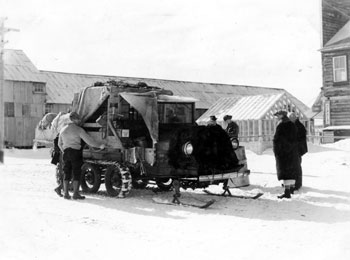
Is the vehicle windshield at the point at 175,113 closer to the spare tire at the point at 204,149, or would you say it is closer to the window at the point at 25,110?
the spare tire at the point at 204,149

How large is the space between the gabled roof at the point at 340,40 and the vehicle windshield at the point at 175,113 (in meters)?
18.8

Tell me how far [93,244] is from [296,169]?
6.10 m

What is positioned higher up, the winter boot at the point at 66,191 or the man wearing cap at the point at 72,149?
the man wearing cap at the point at 72,149

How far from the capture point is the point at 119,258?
17.6 feet

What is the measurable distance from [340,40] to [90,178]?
21.3 metres

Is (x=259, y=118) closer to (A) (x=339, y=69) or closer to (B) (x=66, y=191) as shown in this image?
(A) (x=339, y=69)

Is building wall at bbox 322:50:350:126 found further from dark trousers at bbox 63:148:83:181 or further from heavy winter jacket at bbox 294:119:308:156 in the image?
dark trousers at bbox 63:148:83:181

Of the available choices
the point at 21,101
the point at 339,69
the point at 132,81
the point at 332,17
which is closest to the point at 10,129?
the point at 21,101

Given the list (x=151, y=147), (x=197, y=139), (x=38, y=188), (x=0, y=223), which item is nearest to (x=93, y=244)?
(x=0, y=223)

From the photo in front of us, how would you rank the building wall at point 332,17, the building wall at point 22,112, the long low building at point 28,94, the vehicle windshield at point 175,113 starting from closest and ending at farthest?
the vehicle windshield at point 175,113
the building wall at point 332,17
the building wall at point 22,112
the long low building at point 28,94

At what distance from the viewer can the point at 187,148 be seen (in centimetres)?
974

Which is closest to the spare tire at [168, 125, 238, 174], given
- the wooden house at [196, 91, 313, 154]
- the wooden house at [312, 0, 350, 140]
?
the wooden house at [196, 91, 313, 154]

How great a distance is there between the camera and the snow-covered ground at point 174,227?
561 centimetres

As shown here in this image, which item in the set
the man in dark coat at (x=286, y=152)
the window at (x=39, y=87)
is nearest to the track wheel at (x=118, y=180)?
the man in dark coat at (x=286, y=152)
